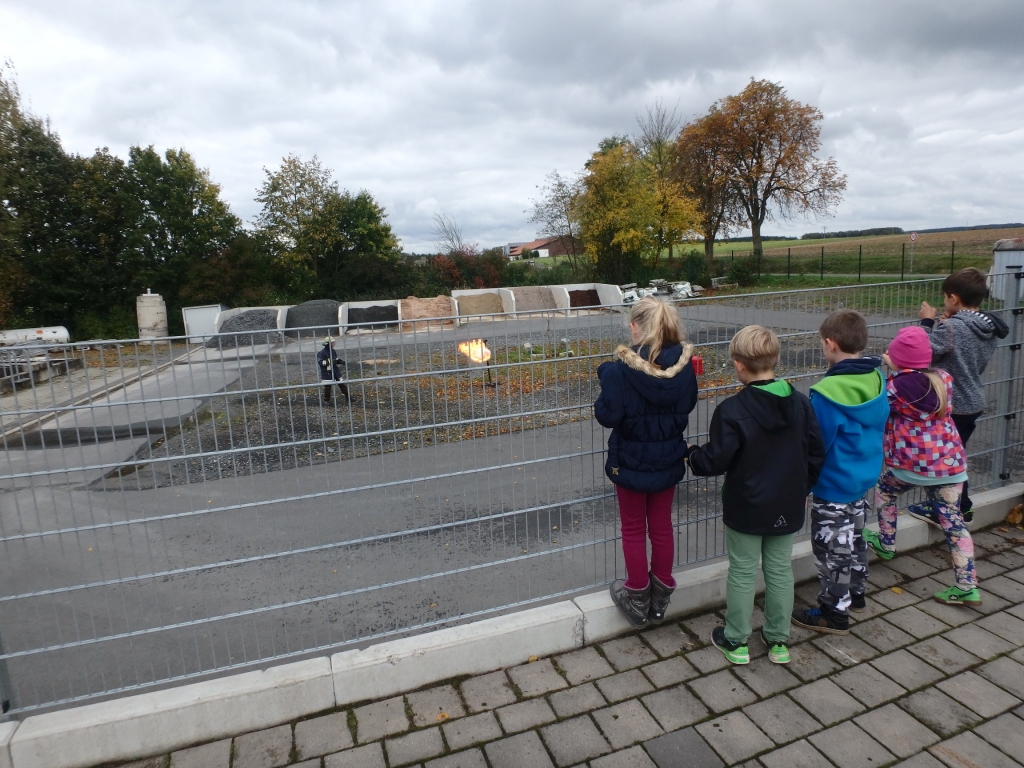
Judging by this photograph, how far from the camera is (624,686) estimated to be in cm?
290

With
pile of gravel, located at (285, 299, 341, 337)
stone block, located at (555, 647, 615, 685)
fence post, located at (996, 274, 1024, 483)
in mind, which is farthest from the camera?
pile of gravel, located at (285, 299, 341, 337)

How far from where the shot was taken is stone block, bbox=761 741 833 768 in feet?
7.86

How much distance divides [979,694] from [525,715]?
1.97 meters

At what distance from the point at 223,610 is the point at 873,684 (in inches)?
142

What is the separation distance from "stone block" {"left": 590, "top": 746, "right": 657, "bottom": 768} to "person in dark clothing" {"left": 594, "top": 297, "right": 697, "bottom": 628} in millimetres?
768

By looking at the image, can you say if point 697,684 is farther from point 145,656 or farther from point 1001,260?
point 1001,260

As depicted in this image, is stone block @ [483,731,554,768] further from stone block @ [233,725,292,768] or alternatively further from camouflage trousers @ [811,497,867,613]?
camouflage trousers @ [811,497,867,613]

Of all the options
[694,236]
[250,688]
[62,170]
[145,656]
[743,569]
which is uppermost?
[62,170]

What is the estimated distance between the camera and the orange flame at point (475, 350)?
9.90ft

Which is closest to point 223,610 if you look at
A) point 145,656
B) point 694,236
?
point 145,656

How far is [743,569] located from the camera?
117 inches

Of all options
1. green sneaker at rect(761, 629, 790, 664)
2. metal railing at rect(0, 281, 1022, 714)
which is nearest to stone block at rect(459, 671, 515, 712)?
metal railing at rect(0, 281, 1022, 714)

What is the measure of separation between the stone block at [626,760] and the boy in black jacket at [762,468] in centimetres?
80

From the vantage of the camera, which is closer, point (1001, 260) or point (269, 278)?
point (1001, 260)
